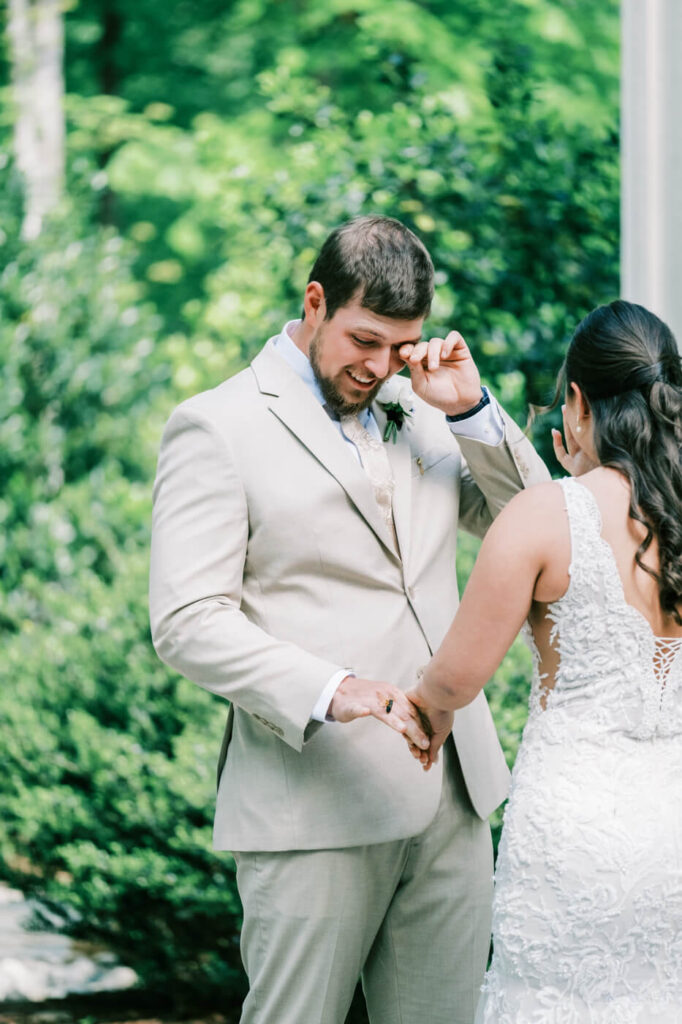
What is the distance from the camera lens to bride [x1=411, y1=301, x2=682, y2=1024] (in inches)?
85.8

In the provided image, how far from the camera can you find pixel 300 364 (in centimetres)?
277

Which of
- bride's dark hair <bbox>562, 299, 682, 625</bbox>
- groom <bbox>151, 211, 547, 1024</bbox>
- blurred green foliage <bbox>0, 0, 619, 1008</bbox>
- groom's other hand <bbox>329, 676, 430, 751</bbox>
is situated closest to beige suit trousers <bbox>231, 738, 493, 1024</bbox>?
groom <bbox>151, 211, 547, 1024</bbox>

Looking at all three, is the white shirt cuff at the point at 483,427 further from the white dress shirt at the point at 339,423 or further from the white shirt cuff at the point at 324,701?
the white shirt cuff at the point at 324,701

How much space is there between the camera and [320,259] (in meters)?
2.69

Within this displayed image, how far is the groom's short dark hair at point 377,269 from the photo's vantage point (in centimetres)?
261

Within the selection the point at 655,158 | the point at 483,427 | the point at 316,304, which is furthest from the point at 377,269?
the point at 655,158

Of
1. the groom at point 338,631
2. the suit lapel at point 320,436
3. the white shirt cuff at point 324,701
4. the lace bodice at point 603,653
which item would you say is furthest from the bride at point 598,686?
the suit lapel at point 320,436

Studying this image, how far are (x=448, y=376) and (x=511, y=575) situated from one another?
653 millimetres

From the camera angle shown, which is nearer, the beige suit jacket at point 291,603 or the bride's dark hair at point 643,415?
the bride's dark hair at point 643,415

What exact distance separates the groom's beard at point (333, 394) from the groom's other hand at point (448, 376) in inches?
3.7

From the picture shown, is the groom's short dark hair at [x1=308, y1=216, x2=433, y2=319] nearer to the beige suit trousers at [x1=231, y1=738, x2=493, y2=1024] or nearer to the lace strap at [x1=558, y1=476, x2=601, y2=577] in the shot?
the lace strap at [x1=558, y1=476, x2=601, y2=577]

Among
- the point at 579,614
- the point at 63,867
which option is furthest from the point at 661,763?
the point at 63,867

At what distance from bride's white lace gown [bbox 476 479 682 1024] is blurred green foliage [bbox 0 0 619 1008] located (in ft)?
4.79

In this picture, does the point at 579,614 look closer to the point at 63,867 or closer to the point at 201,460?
the point at 201,460
